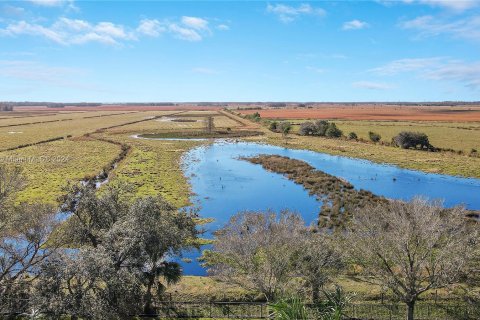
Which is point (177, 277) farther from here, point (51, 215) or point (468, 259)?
point (468, 259)

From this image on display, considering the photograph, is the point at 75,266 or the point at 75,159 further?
the point at 75,159

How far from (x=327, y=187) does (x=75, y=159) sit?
6053 cm

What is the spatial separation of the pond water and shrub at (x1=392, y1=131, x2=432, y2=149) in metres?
21.9

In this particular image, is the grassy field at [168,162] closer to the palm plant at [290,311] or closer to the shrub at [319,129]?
the shrub at [319,129]

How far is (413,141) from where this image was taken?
106m

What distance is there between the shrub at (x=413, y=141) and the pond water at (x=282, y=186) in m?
21.9

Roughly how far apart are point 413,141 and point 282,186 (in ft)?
183

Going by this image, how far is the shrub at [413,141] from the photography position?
10555 centimetres

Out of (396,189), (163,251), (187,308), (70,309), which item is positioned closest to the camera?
(70,309)

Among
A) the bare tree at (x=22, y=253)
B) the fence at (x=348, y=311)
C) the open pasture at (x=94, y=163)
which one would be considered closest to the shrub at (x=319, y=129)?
the open pasture at (x=94, y=163)

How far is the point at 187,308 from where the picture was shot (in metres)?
29.6

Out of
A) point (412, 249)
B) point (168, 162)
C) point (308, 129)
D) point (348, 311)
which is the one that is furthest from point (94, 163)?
point (308, 129)

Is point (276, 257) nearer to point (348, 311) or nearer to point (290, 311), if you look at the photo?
point (348, 311)

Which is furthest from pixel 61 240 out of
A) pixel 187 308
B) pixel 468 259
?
pixel 468 259
